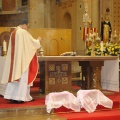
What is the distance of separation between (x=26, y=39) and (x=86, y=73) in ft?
6.77

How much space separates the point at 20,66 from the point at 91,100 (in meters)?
1.60

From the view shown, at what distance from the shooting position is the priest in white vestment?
24.6ft

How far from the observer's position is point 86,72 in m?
9.08

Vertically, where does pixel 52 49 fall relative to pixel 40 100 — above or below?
above

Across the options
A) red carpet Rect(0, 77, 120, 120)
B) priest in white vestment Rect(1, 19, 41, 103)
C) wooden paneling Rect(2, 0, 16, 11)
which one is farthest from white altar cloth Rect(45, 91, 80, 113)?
wooden paneling Rect(2, 0, 16, 11)

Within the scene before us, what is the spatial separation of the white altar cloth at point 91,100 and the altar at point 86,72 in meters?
1.09

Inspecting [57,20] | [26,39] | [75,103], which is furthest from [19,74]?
[57,20]

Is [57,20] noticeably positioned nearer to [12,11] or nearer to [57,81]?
[12,11]

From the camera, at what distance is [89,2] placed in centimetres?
1278

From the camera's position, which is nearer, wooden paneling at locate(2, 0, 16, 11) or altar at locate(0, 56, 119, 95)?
altar at locate(0, 56, 119, 95)

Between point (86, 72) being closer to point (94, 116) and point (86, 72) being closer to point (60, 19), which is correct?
point (94, 116)

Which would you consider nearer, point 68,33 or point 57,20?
point 68,33

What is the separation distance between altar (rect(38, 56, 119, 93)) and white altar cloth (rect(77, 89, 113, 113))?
109 cm

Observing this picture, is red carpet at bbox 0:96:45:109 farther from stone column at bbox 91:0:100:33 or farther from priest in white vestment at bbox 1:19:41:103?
stone column at bbox 91:0:100:33
